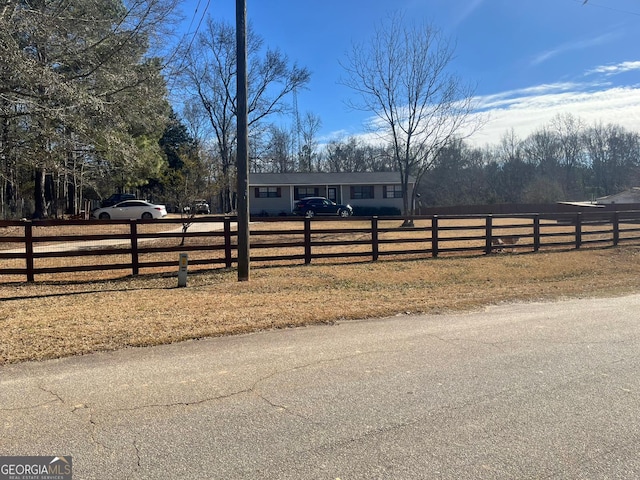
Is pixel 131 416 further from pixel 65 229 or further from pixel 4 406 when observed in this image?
pixel 65 229

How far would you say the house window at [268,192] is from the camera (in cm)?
4184

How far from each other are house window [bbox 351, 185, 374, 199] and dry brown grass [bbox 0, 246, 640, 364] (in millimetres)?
29128

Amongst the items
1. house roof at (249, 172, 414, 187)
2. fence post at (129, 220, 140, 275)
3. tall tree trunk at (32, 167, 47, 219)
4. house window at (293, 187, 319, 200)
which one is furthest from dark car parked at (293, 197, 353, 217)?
fence post at (129, 220, 140, 275)

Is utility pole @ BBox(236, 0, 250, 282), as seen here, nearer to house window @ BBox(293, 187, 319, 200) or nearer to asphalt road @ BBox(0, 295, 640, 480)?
asphalt road @ BBox(0, 295, 640, 480)

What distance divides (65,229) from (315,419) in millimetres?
23387

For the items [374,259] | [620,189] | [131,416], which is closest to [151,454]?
[131,416]

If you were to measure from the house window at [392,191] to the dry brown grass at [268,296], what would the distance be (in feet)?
95.3

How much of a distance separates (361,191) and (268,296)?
3534 cm

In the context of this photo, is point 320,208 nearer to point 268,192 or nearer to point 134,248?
point 268,192

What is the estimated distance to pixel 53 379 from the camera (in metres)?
4.53

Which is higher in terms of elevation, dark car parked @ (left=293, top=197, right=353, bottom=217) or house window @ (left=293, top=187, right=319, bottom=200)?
house window @ (left=293, top=187, right=319, bottom=200)

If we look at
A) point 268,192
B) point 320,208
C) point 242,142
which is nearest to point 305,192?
point 268,192

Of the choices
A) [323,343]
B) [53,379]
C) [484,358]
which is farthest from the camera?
[323,343]

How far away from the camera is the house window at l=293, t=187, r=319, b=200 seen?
43219 mm
